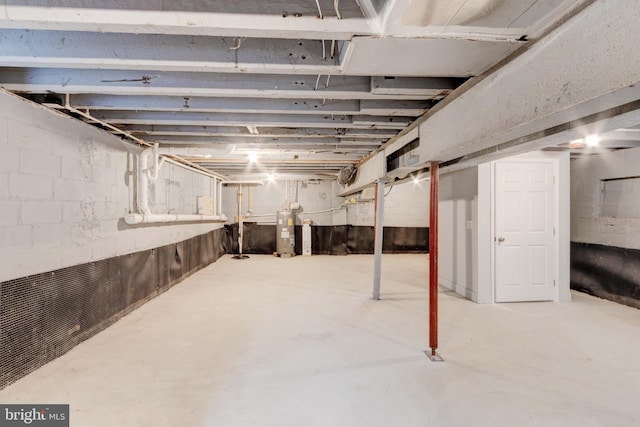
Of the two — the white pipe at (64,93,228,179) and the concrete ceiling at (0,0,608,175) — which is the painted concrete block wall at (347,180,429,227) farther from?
the concrete ceiling at (0,0,608,175)

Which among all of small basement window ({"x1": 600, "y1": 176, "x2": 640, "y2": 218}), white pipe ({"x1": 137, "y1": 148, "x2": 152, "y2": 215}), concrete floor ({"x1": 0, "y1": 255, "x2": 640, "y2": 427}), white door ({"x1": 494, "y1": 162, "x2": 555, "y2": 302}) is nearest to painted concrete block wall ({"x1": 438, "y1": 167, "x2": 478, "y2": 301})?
white door ({"x1": 494, "y1": 162, "x2": 555, "y2": 302})

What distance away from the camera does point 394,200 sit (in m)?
8.10

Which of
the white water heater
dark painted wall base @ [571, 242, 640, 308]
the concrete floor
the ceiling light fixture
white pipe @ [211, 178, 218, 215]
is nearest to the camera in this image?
the concrete floor

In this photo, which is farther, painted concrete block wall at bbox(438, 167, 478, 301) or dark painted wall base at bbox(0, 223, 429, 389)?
painted concrete block wall at bbox(438, 167, 478, 301)

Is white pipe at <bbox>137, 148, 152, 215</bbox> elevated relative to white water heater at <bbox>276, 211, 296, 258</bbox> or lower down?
elevated

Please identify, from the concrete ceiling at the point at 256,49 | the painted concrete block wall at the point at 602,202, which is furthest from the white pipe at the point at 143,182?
the painted concrete block wall at the point at 602,202

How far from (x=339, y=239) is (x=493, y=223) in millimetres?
4548

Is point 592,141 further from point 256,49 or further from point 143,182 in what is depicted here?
point 143,182

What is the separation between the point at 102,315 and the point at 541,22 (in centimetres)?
367

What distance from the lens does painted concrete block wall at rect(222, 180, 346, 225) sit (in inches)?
308

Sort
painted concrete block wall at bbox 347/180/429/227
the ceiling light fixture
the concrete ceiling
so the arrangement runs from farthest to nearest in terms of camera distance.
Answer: painted concrete block wall at bbox 347/180/429/227, the ceiling light fixture, the concrete ceiling

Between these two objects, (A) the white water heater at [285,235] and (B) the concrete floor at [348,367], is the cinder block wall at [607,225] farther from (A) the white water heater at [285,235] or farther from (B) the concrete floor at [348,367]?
(A) the white water heater at [285,235]

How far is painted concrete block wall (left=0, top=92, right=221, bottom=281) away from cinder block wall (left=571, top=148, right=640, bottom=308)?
5.81m

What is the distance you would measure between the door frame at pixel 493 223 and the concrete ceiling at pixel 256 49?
191cm
